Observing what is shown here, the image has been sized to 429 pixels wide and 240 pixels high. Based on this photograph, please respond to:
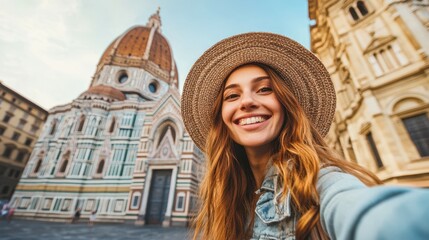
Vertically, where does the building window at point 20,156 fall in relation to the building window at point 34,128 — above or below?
below

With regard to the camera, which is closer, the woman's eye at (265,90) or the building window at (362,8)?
the woman's eye at (265,90)

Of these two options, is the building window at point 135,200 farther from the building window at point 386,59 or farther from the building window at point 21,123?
the building window at point 21,123

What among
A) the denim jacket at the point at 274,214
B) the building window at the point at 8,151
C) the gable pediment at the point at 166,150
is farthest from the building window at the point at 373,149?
the building window at the point at 8,151

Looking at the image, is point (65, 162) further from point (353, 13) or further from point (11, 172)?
point (353, 13)

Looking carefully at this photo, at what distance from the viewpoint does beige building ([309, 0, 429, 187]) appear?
7.88m

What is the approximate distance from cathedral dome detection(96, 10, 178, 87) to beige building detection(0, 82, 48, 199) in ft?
43.8

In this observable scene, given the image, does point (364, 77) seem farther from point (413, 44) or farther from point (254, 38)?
point (254, 38)

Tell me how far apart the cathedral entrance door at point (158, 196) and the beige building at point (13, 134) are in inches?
1126

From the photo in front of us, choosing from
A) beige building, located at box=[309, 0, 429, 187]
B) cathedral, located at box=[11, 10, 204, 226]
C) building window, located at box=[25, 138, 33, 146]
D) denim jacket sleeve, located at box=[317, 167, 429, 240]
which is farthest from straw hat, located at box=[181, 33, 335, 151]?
building window, located at box=[25, 138, 33, 146]

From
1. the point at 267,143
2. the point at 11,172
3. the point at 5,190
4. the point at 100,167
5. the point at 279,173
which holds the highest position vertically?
the point at 11,172

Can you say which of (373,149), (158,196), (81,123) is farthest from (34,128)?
(373,149)

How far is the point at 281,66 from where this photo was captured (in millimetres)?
1724

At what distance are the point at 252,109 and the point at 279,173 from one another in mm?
548

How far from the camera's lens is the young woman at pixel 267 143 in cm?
88
